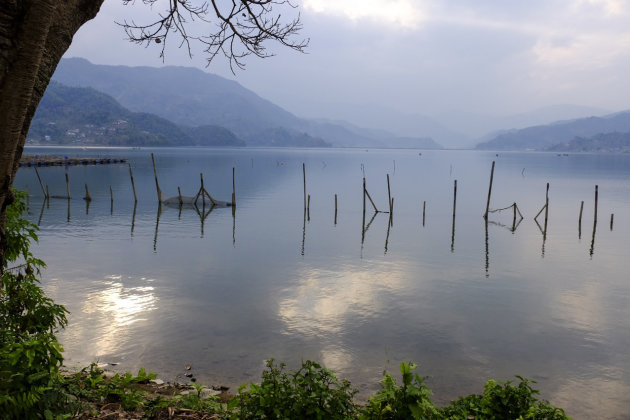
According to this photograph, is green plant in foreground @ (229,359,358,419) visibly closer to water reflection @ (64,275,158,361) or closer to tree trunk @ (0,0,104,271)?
tree trunk @ (0,0,104,271)

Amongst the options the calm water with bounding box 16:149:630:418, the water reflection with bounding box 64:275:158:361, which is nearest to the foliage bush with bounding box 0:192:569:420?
the calm water with bounding box 16:149:630:418

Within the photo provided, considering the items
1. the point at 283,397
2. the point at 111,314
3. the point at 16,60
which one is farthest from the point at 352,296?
the point at 16,60

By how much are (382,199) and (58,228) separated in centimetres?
4195

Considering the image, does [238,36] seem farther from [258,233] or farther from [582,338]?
[258,233]

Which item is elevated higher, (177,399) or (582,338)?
(177,399)

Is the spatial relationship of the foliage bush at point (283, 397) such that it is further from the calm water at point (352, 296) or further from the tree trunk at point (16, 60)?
the calm water at point (352, 296)

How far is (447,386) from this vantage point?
13203 mm

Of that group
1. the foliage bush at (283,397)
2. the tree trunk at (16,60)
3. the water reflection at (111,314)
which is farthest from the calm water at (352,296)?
the tree trunk at (16,60)

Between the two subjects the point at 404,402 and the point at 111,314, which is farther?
the point at 111,314

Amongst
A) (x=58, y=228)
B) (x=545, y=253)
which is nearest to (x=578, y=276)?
(x=545, y=253)

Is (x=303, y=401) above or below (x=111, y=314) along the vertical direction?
above

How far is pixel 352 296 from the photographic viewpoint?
2159 centimetres

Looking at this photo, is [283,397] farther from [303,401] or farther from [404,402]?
[404,402]

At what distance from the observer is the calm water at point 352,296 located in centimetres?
1449
